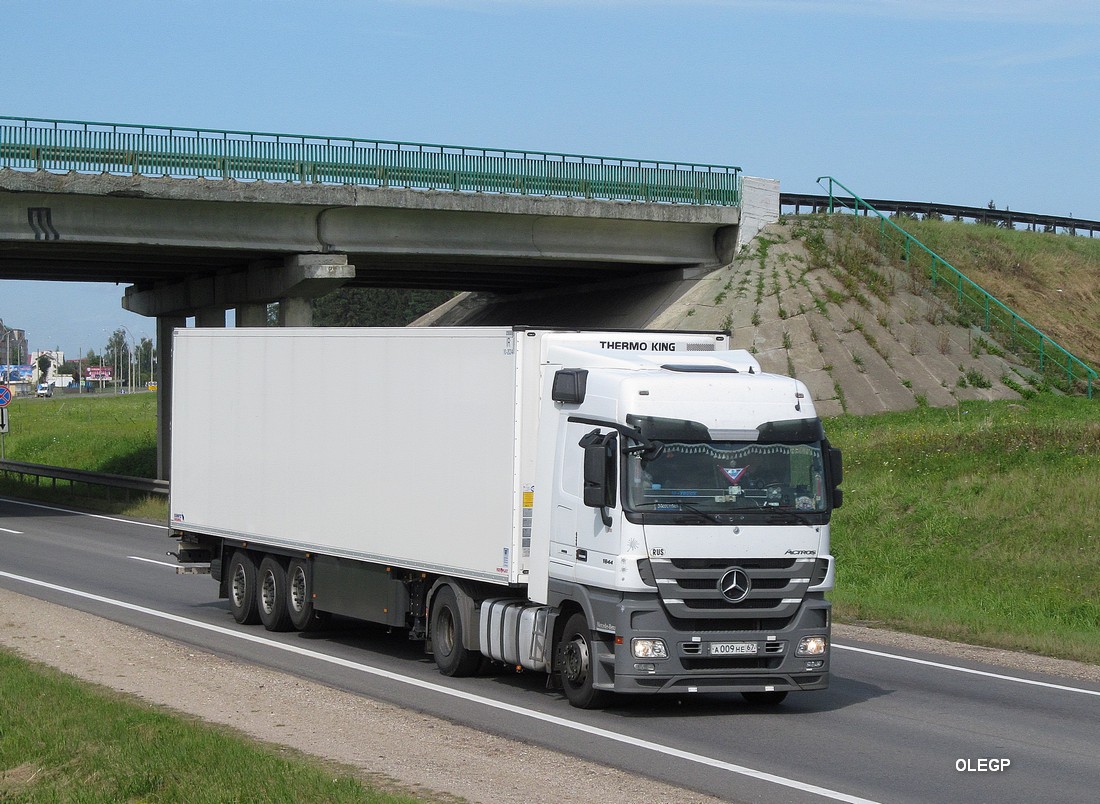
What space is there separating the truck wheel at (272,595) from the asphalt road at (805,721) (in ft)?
0.57

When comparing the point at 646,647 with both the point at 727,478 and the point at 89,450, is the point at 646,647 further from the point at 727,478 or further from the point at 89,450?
the point at 89,450

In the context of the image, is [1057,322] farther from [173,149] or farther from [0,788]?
[0,788]

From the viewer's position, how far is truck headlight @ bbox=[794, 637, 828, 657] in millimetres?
11922

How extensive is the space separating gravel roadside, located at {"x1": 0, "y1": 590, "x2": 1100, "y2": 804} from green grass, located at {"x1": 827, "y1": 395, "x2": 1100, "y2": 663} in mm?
1217

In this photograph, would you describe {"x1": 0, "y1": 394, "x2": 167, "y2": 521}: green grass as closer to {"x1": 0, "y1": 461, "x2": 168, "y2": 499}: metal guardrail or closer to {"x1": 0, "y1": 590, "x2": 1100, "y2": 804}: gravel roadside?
{"x1": 0, "y1": 461, "x2": 168, "y2": 499}: metal guardrail

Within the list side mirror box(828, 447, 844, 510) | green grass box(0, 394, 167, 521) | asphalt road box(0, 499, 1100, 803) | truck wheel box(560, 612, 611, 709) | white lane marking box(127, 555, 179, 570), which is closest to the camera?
asphalt road box(0, 499, 1100, 803)

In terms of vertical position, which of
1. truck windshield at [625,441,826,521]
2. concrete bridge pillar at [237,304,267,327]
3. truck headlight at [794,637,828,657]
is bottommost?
truck headlight at [794,637,828,657]

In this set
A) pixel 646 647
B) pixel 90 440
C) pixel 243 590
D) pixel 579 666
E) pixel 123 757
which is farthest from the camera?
pixel 90 440

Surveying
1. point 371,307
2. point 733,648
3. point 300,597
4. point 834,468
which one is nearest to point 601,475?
point 733,648

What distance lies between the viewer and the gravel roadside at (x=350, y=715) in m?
9.02

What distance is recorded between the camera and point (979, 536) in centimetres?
2162

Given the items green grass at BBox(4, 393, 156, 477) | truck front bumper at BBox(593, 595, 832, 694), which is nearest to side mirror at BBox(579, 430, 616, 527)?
truck front bumper at BBox(593, 595, 832, 694)

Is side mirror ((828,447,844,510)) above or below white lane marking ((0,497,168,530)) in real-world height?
above

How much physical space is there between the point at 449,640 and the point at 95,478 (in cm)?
2810
